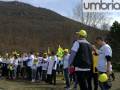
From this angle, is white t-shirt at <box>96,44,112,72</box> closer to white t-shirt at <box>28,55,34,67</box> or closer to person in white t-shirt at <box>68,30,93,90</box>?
person in white t-shirt at <box>68,30,93,90</box>

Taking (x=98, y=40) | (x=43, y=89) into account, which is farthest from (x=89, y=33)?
(x=98, y=40)

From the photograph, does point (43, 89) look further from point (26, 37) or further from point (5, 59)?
point (26, 37)

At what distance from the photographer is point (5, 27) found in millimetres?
60469

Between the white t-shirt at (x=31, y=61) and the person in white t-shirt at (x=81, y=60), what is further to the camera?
the white t-shirt at (x=31, y=61)

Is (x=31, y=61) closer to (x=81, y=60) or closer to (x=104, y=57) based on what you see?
(x=81, y=60)

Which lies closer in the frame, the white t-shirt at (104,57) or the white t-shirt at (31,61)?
the white t-shirt at (104,57)

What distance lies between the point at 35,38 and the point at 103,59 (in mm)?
51947

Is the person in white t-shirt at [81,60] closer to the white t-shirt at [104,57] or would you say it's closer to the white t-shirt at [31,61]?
the white t-shirt at [104,57]

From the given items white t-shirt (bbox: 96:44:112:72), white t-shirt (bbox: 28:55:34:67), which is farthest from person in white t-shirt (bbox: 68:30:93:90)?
white t-shirt (bbox: 28:55:34:67)

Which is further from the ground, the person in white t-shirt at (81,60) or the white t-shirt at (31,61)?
the person in white t-shirt at (81,60)

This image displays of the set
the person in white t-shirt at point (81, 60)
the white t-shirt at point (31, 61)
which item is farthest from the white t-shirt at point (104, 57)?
the white t-shirt at point (31, 61)

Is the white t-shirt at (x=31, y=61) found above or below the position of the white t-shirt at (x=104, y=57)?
below

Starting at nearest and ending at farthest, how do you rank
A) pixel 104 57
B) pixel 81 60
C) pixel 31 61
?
1. pixel 81 60
2. pixel 104 57
3. pixel 31 61

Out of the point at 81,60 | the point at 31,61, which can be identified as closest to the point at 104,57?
the point at 81,60
